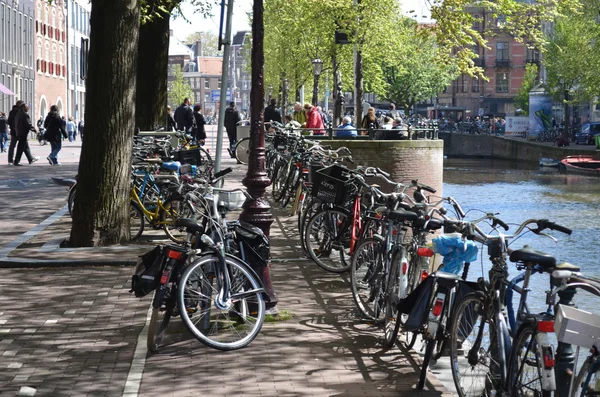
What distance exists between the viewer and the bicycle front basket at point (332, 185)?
1114 cm

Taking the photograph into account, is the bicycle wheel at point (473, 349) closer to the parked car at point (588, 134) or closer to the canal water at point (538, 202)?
the canal water at point (538, 202)

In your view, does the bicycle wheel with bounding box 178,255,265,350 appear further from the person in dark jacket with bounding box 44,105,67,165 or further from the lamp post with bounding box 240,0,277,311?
the person in dark jacket with bounding box 44,105,67,165

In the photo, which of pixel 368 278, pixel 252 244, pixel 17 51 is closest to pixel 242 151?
pixel 368 278

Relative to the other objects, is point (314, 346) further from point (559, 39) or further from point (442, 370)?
point (559, 39)

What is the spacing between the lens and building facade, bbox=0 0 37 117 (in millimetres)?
60722

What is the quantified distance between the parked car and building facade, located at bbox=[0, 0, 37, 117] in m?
32.0

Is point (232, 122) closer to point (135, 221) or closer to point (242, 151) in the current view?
point (242, 151)

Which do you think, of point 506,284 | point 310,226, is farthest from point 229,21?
point 506,284

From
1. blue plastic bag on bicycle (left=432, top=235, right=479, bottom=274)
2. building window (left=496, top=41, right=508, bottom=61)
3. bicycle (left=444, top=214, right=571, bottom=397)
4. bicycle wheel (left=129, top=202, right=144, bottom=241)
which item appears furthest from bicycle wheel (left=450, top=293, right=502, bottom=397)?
building window (left=496, top=41, right=508, bottom=61)

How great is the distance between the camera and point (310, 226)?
37.3 ft

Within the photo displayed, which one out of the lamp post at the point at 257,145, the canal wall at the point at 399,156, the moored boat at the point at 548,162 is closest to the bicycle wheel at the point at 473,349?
the lamp post at the point at 257,145

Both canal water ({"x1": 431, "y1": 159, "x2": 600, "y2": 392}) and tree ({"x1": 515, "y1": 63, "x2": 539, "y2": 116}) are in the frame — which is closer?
canal water ({"x1": 431, "y1": 159, "x2": 600, "y2": 392})

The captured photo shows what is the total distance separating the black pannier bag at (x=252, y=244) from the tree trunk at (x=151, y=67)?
15.2 m

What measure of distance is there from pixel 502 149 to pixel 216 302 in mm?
63884
